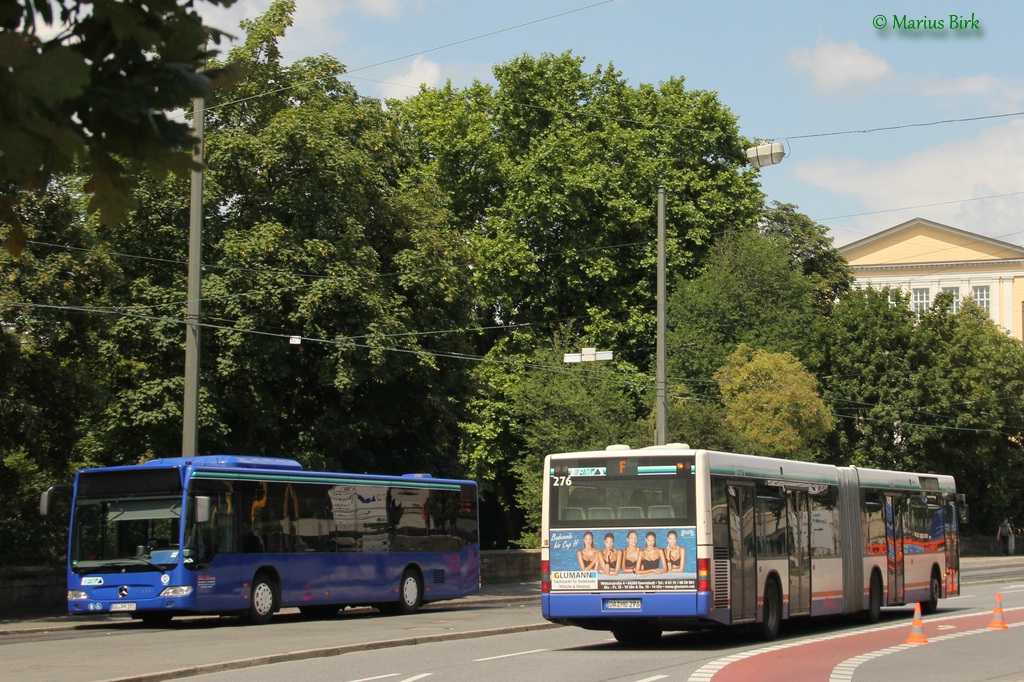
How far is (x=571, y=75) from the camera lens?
52344 millimetres

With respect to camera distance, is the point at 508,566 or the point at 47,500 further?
the point at 508,566

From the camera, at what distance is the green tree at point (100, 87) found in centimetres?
375

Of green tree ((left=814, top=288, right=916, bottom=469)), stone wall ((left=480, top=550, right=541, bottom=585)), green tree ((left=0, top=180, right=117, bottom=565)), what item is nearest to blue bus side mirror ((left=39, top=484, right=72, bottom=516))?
green tree ((left=0, top=180, right=117, bottom=565))

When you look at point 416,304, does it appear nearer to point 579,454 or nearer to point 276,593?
point 276,593

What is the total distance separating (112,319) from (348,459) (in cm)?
720

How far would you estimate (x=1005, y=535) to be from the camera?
67688 millimetres

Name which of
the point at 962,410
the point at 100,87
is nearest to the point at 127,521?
the point at 100,87

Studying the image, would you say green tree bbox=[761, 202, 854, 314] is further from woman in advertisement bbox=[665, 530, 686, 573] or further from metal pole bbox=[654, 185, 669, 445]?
woman in advertisement bbox=[665, 530, 686, 573]

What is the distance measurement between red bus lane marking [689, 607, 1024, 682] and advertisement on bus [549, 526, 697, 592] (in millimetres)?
1340

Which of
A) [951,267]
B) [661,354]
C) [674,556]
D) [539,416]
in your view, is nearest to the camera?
[674,556]

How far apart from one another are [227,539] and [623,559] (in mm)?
8668

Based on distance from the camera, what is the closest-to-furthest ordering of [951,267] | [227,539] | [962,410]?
[227,539], [962,410], [951,267]

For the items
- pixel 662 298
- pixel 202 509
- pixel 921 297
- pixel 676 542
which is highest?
pixel 921 297

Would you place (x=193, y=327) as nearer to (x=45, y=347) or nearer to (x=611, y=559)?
(x=45, y=347)
